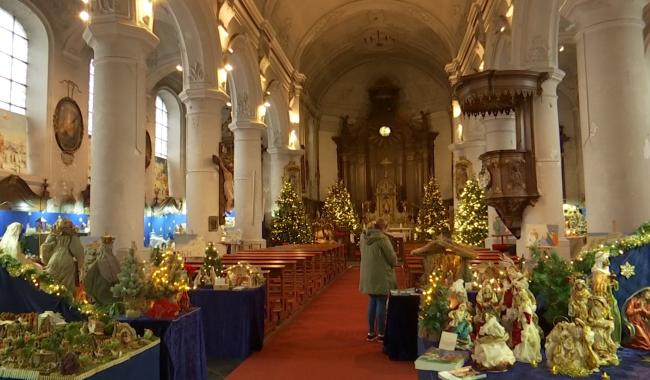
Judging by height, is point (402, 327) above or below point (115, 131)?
below

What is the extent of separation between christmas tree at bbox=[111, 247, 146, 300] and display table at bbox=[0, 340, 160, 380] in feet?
2.23

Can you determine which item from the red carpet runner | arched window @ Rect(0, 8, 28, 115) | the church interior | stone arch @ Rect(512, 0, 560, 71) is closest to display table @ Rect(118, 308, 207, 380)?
the church interior

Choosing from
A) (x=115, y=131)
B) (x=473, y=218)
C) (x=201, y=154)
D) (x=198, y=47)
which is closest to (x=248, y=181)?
(x=201, y=154)

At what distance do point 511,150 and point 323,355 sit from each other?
17.7ft

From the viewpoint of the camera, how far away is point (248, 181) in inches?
607

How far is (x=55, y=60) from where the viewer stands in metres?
14.7

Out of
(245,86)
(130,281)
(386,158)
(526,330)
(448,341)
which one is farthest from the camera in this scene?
(386,158)

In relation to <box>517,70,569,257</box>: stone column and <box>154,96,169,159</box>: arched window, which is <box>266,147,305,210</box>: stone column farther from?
<box>517,70,569,257</box>: stone column

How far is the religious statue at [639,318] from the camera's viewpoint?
3.15 metres

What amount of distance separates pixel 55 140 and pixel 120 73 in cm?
796

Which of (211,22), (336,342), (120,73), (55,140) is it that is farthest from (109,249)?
(55,140)

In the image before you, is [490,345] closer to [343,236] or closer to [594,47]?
[594,47]

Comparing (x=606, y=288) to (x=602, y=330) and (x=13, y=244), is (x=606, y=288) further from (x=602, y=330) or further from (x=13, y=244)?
(x=13, y=244)

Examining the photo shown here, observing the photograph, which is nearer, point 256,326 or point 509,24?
point 256,326
